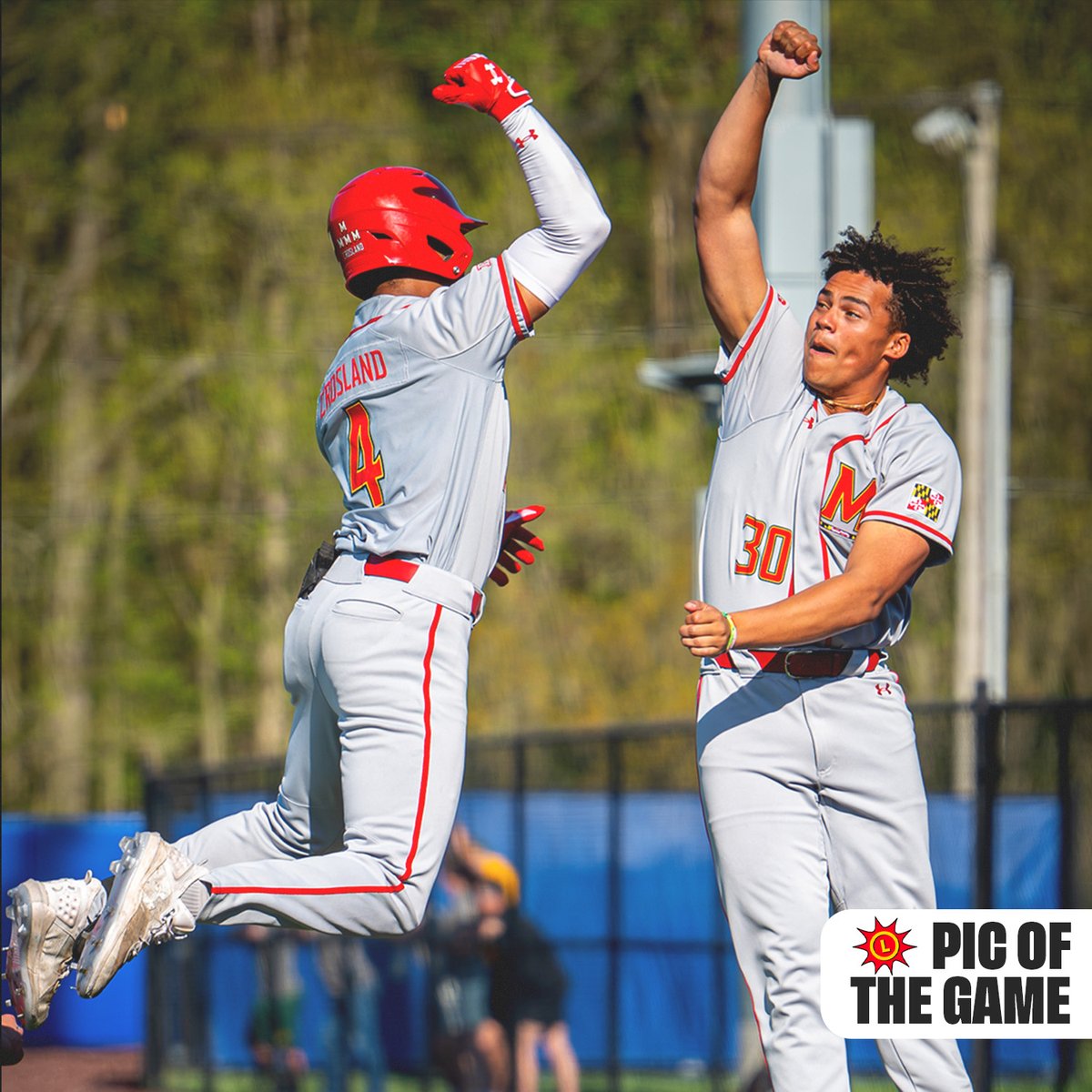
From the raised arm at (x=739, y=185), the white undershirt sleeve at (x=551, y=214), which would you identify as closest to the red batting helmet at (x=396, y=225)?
the white undershirt sleeve at (x=551, y=214)

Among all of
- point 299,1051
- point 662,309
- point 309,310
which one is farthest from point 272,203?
point 299,1051

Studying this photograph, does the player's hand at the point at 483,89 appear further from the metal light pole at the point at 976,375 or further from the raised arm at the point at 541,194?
the metal light pole at the point at 976,375

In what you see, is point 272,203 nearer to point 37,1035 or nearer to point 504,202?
point 504,202

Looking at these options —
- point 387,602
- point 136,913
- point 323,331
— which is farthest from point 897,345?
point 323,331

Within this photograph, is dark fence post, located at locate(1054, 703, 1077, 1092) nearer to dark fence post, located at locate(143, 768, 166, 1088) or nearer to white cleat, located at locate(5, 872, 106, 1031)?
white cleat, located at locate(5, 872, 106, 1031)

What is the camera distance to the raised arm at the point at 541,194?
13.1 feet

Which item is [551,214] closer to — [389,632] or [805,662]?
[389,632]

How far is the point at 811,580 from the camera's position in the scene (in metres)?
3.99

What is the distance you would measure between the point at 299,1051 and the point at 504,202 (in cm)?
1320

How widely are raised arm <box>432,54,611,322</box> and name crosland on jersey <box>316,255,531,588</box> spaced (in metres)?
0.07

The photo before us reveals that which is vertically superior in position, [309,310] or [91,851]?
[309,310]

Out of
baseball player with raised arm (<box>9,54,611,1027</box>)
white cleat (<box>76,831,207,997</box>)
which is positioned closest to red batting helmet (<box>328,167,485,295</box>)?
baseball player with raised arm (<box>9,54,611,1027</box>)

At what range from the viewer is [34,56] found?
68.7 feet

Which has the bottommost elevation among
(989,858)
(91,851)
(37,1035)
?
(37,1035)
